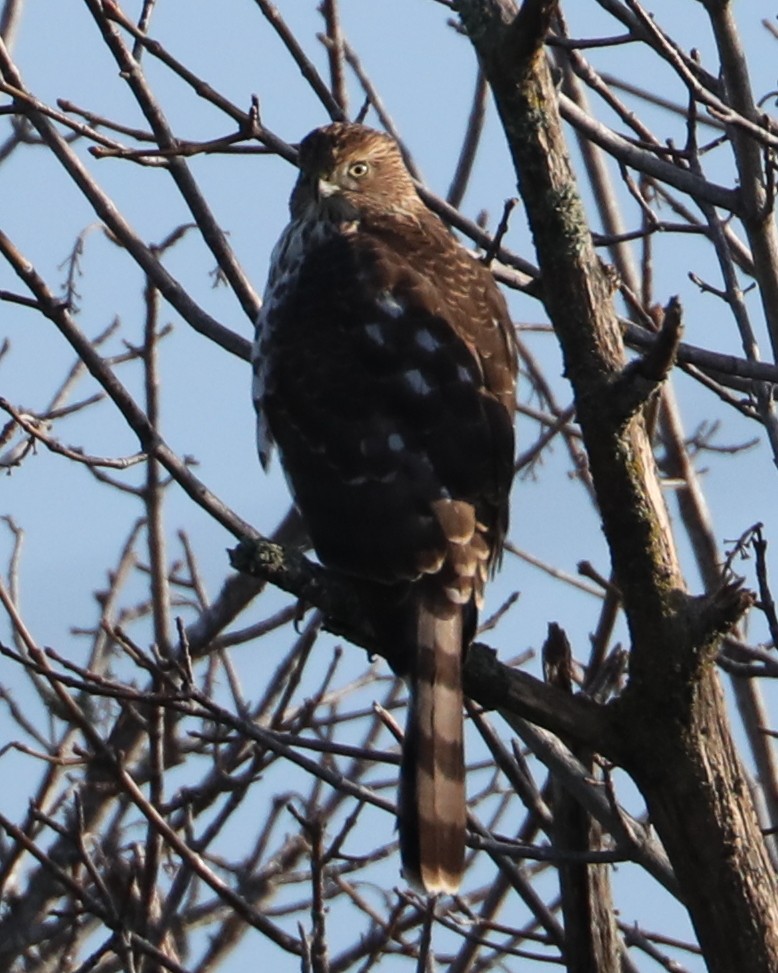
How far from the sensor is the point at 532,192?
2.95 metres

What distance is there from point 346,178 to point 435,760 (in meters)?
1.99

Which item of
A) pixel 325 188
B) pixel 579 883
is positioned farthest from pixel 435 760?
pixel 325 188

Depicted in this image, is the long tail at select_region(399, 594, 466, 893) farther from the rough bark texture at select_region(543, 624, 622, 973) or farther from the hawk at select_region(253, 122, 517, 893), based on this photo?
the rough bark texture at select_region(543, 624, 622, 973)

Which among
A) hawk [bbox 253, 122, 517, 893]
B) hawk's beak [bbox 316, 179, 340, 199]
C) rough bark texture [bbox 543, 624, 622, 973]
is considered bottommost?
rough bark texture [bbox 543, 624, 622, 973]

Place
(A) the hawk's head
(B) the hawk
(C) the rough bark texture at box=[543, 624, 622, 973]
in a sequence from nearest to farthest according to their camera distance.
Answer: (C) the rough bark texture at box=[543, 624, 622, 973], (B) the hawk, (A) the hawk's head

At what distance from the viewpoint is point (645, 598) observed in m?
3.02

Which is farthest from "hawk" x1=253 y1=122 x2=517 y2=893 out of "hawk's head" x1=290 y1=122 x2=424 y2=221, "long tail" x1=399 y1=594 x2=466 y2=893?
"hawk's head" x1=290 y1=122 x2=424 y2=221

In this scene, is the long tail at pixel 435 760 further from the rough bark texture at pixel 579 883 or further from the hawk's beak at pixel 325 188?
the hawk's beak at pixel 325 188

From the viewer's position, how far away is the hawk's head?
4.80m

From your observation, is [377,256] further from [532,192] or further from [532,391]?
[532,192]

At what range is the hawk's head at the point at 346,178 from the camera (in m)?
4.80

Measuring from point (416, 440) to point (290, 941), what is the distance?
3.47 ft

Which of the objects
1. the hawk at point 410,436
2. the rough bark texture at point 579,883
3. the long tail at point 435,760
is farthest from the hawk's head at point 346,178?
the rough bark texture at point 579,883

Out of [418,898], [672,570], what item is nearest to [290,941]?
[418,898]
